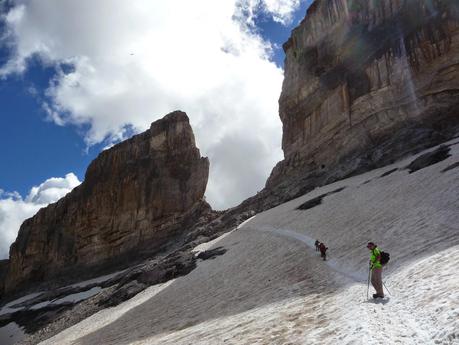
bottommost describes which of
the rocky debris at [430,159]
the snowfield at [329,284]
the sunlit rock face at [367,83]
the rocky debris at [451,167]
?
the snowfield at [329,284]

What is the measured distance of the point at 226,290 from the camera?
22031 millimetres

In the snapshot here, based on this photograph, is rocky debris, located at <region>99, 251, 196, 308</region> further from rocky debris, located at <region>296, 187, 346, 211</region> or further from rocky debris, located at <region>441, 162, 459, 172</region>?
rocky debris, located at <region>441, 162, 459, 172</region>

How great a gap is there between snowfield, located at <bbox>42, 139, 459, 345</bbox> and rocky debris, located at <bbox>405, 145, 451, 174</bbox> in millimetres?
668

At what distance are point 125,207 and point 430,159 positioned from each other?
59.3 m

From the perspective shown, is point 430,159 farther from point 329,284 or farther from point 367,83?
point 367,83

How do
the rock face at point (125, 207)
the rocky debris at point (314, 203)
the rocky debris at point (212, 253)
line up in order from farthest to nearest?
the rock face at point (125, 207)
the rocky debris at point (314, 203)
the rocky debris at point (212, 253)

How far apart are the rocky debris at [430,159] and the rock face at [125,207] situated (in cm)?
4428

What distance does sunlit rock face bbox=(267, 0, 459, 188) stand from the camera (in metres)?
44.9

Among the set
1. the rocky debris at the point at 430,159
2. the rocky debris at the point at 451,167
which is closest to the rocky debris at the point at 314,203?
the rocky debris at the point at 430,159

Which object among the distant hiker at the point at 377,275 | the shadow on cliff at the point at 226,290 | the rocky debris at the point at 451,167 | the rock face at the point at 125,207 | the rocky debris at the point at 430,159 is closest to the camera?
the distant hiker at the point at 377,275

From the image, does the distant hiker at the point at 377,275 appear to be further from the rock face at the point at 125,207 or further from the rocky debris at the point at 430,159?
the rock face at the point at 125,207

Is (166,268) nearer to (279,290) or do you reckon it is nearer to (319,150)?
(279,290)

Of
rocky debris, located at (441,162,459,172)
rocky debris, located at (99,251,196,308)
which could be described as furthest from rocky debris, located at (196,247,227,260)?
rocky debris, located at (441,162,459,172)

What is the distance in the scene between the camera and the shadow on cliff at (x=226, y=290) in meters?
17.3
